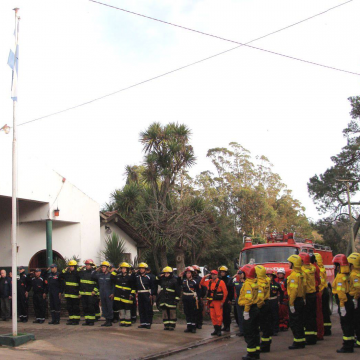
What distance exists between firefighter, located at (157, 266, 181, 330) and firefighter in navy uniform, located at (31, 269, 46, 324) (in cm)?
388

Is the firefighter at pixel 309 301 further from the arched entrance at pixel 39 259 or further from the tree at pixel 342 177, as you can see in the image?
the tree at pixel 342 177

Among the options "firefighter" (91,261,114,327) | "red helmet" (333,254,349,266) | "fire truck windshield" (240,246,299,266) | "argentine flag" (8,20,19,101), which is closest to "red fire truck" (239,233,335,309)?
"fire truck windshield" (240,246,299,266)

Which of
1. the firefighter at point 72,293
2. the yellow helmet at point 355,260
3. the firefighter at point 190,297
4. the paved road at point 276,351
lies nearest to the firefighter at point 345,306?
the yellow helmet at point 355,260

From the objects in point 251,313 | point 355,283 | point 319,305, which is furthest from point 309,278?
point 251,313

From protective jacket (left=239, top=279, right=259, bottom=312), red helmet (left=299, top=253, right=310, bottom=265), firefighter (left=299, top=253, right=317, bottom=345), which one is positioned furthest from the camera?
red helmet (left=299, top=253, right=310, bottom=265)

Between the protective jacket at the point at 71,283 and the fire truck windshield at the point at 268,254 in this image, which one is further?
the fire truck windshield at the point at 268,254

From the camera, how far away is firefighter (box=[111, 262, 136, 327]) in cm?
1332

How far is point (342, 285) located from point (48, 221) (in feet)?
41.6

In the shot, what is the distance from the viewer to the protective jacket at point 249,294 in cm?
913

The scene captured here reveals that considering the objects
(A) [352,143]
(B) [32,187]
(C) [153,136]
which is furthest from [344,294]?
(A) [352,143]

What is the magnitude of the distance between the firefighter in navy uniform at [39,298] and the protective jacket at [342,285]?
29.0 ft

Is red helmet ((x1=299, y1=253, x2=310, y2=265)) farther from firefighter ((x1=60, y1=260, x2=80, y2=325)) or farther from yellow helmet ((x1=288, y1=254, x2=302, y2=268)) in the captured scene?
firefighter ((x1=60, y1=260, x2=80, y2=325))

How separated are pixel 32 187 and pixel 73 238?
11.3 ft

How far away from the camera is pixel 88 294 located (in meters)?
13.7
